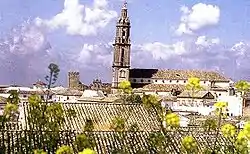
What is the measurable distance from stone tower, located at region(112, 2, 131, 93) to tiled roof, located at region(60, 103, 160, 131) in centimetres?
4321

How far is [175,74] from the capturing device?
68812mm

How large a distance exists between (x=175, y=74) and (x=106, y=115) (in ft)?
155

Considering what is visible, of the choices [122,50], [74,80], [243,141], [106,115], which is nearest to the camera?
[243,141]

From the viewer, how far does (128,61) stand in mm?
67000

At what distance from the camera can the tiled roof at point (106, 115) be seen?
21.0 meters

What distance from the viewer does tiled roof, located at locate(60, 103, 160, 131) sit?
21000 millimetres

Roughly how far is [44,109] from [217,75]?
2446 inches

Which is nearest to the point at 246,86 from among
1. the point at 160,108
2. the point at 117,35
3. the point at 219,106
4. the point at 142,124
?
the point at 219,106

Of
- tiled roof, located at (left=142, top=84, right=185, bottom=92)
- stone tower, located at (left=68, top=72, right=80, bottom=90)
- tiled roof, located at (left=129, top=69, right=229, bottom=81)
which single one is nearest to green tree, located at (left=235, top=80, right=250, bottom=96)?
tiled roof, located at (left=142, top=84, right=185, bottom=92)

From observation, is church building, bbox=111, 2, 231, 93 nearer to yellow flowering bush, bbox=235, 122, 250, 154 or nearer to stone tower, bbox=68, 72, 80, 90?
stone tower, bbox=68, 72, 80, 90

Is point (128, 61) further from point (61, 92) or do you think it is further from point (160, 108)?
point (160, 108)

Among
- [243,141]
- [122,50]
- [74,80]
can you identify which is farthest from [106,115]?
[74,80]

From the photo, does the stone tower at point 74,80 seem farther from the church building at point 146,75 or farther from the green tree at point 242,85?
the green tree at point 242,85

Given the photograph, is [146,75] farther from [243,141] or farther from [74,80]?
[243,141]
